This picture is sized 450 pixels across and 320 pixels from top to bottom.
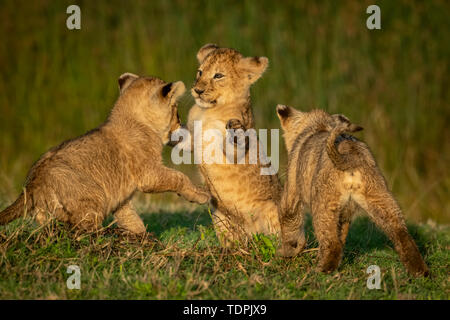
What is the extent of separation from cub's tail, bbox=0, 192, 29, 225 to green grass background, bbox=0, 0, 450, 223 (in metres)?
4.80

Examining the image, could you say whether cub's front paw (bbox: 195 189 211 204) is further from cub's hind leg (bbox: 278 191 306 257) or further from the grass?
cub's hind leg (bbox: 278 191 306 257)

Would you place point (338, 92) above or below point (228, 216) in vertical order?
above

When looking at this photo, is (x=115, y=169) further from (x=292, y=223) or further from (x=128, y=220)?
(x=292, y=223)

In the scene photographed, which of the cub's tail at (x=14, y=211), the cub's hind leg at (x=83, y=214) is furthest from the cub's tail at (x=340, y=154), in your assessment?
the cub's tail at (x=14, y=211)

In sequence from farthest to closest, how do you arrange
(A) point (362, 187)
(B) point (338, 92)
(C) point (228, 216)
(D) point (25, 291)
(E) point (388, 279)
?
(B) point (338, 92) < (C) point (228, 216) < (E) point (388, 279) < (A) point (362, 187) < (D) point (25, 291)

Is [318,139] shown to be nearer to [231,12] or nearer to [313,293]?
[313,293]

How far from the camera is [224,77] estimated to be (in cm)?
638

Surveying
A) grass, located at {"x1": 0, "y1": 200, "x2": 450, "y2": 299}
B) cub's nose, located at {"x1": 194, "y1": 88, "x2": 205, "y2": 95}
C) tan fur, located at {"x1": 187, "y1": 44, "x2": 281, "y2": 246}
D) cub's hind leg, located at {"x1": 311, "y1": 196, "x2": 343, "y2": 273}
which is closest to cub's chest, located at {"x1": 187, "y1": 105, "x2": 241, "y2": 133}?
tan fur, located at {"x1": 187, "y1": 44, "x2": 281, "y2": 246}

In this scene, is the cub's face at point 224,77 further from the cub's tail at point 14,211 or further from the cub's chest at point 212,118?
the cub's tail at point 14,211

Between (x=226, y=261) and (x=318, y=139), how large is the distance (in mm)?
1142

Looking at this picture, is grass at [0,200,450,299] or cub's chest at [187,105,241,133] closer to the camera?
grass at [0,200,450,299]

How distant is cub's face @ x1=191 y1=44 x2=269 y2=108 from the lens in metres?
6.29

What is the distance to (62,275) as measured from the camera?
430cm
